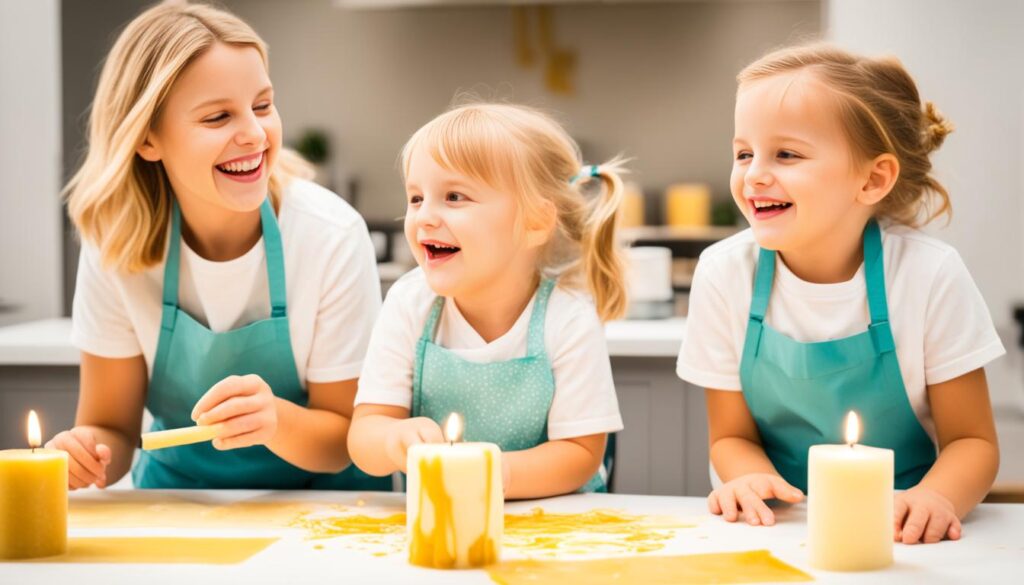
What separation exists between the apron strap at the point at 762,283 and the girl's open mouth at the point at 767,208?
0.11 metres

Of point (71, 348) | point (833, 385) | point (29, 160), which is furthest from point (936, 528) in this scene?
point (29, 160)

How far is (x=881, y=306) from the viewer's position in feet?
4.33

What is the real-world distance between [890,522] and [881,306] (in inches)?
15.9

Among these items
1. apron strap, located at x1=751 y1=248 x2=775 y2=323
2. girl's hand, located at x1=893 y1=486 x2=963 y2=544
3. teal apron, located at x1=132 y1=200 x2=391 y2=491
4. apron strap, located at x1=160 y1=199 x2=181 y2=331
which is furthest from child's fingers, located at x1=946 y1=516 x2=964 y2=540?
apron strap, located at x1=160 y1=199 x2=181 y2=331

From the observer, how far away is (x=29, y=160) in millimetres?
2795

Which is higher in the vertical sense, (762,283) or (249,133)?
(249,133)

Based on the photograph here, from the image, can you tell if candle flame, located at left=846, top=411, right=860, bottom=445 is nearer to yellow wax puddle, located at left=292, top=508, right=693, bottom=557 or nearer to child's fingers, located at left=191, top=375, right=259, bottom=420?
yellow wax puddle, located at left=292, top=508, right=693, bottom=557

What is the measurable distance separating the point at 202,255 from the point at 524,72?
10.7ft

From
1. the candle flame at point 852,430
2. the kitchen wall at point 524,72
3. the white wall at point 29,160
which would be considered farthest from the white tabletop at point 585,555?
the kitchen wall at point 524,72

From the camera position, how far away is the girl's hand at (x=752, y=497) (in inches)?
45.8

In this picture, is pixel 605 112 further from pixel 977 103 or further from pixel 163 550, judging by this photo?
pixel 163 550

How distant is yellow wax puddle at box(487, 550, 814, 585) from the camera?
94 centimetres

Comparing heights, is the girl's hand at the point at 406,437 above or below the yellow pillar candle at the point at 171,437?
below

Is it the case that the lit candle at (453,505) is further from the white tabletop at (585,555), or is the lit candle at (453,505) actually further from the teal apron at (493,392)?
the teal apron at (493,392)
